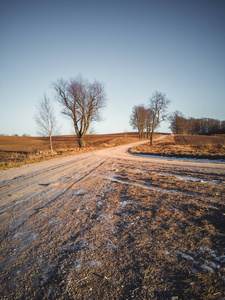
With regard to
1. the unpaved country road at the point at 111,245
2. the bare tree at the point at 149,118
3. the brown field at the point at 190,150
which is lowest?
the unpaved country road at the point at 111,245

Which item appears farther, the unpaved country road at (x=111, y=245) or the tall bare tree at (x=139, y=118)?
the tall bare tree at (x=139, y=118)

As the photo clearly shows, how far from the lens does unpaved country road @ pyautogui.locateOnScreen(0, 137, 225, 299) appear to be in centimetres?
145

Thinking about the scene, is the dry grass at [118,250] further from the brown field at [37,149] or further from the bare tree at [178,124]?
the bare tree at [178,124]

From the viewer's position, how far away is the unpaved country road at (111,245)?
145cm

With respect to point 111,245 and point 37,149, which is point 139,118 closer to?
point 37,149

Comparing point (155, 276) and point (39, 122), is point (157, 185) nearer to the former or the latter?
point (155, 276)

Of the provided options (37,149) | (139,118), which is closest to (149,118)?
(139,118)

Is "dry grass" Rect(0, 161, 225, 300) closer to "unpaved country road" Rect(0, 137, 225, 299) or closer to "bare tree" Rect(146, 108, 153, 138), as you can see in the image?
"unpaved country road" Rect(0, 137, 225, 299)

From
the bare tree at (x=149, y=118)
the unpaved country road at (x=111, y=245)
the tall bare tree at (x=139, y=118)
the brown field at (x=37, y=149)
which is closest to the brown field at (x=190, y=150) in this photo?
the bare tree at (x=149, y=118)

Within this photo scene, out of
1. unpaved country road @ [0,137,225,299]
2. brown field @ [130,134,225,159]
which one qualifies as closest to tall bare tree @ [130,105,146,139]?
brown field @ [130,134,225,159]

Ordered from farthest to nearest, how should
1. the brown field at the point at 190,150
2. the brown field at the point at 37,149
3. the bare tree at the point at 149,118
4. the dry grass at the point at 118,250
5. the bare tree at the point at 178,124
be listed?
the bare tree at the point at 178,124 → the bare tree at the point at 149,118 → the brown field at the point at 37,149 → the brown field at the point at 190,150 → the dry grass at the point at 118,250

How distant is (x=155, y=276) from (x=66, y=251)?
4.16 feet

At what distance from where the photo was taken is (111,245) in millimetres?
2045

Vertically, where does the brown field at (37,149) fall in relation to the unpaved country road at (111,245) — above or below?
above
